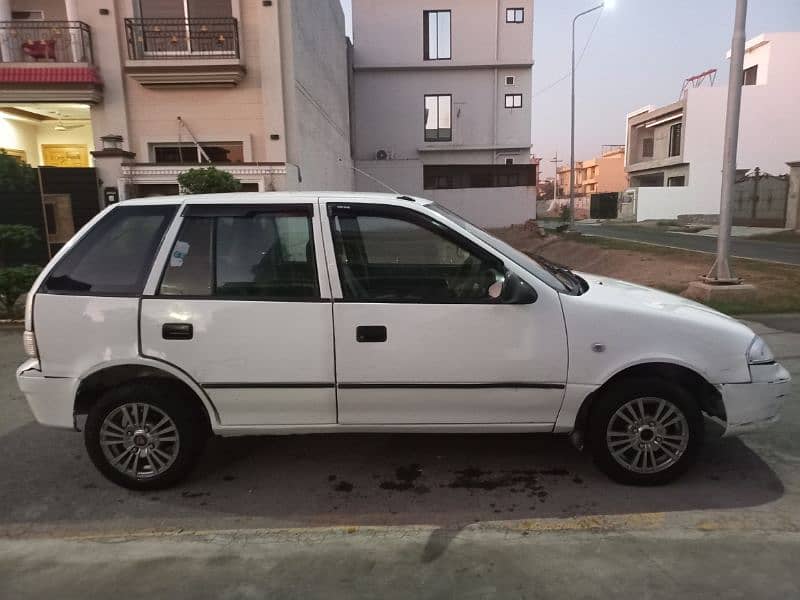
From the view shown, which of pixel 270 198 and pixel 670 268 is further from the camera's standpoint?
pixel 670 268

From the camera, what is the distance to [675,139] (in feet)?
148

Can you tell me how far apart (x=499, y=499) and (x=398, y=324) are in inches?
49.7

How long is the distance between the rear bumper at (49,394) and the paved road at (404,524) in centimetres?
52

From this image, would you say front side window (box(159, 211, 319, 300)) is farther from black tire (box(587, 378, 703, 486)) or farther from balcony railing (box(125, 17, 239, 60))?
balcony railing (box(125, 17, 239, 60))

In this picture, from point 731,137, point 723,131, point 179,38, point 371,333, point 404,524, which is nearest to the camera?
point 404,524

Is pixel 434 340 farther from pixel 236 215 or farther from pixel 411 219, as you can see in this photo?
pixel 236 215

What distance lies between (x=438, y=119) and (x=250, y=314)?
97.4 ft

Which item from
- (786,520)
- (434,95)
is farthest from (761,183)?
(786,520)

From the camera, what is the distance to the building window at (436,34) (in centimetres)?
3036

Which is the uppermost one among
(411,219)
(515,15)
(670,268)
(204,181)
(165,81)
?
(515,15)

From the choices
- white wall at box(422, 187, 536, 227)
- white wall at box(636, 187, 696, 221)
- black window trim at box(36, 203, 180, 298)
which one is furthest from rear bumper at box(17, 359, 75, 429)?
white wall at box(636, 187, 696, 221)

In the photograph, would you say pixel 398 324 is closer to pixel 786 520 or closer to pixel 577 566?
pixel 577 566

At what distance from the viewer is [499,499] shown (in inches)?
134

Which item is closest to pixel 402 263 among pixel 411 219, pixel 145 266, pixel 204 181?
pixel 411 219
